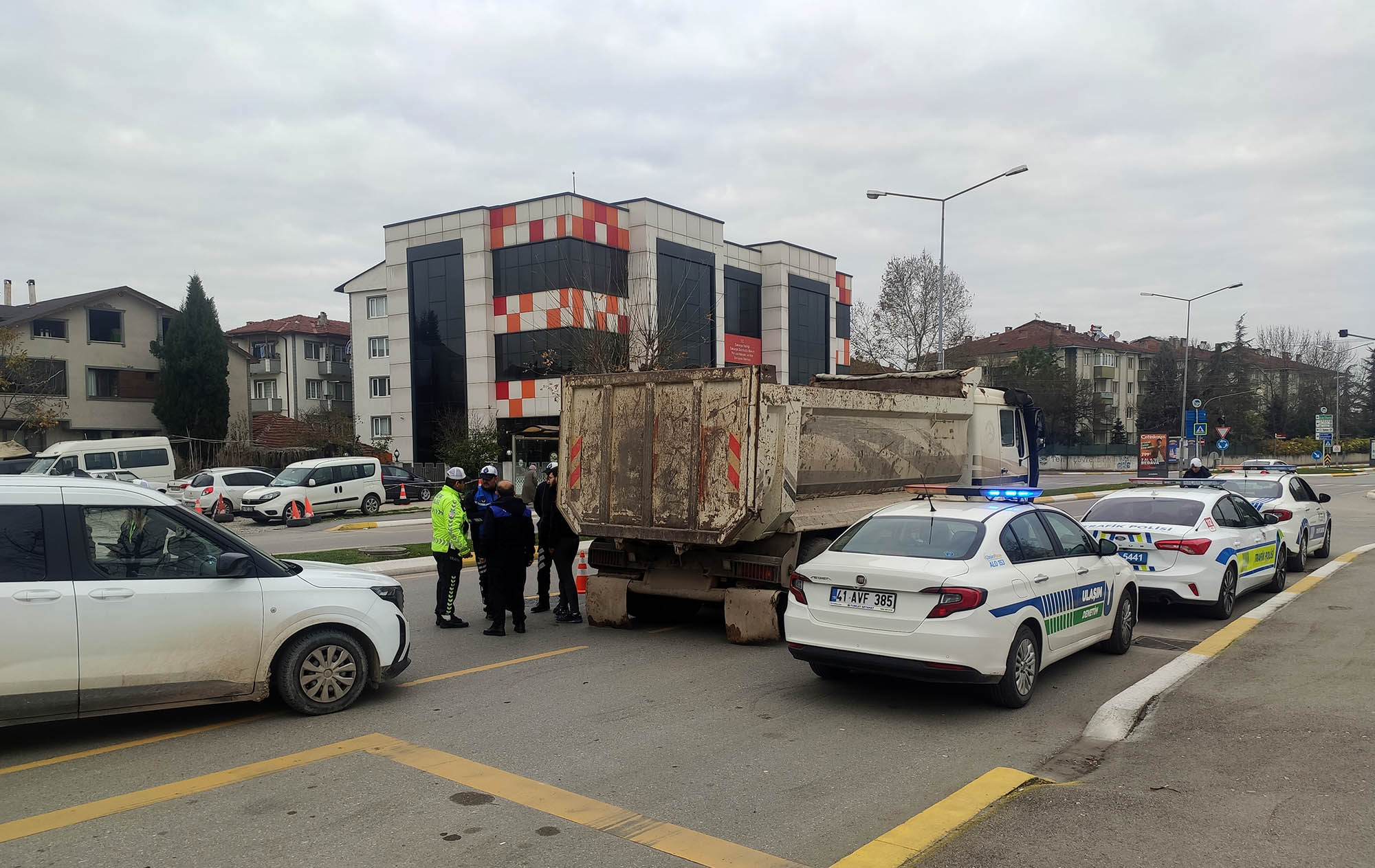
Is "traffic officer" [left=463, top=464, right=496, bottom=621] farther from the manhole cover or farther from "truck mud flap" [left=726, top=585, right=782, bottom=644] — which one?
the manhole cover

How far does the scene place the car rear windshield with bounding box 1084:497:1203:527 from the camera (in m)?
10.3

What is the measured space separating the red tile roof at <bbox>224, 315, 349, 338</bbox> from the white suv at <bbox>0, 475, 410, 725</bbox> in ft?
212

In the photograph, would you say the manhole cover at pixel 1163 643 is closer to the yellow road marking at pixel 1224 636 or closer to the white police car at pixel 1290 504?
the yellow road marking at pixel 1224 636

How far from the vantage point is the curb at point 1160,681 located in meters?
6.22

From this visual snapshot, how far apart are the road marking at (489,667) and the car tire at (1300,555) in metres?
10.7

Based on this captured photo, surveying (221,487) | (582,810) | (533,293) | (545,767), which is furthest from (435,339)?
(582,810)

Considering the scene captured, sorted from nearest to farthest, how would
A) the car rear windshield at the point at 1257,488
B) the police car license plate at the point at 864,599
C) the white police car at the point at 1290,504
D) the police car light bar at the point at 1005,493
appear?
1. the police car license plate at the point at 864,599
2. the police car light bar at the point at 1005,493
3. the white police car at the point at 1290,504
4. the car rear windshield at the point at 1257,488

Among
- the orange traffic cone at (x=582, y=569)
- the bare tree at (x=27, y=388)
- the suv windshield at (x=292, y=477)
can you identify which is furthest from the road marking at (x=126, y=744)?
the bare tree at (x=27, y=388)

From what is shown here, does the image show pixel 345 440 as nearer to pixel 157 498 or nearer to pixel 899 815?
pixel 157 498

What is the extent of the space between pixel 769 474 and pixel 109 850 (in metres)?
5.75

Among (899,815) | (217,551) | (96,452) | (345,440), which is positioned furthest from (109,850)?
(345,440)

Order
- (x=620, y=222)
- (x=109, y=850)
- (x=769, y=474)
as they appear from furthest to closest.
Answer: (x=620, y=222), (x=769, y=474), (x=109, y=850)

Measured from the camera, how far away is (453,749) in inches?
229

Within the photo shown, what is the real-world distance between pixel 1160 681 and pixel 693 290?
34077 mm
